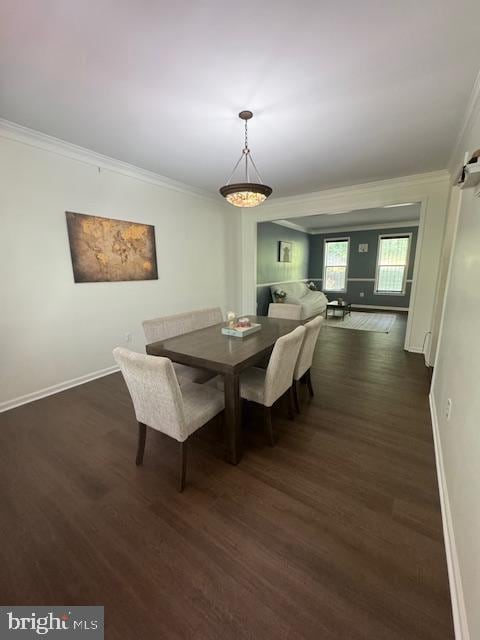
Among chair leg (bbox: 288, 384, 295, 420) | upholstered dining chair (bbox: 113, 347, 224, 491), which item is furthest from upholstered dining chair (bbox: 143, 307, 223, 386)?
chair leg (bbox: 288, 384, 295, 420)

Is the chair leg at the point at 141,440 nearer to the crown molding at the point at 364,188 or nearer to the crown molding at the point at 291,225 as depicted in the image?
the crown molding at the point at 364,188

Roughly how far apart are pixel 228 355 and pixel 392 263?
25.4ft

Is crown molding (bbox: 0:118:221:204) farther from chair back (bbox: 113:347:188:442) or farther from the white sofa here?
the white sofa

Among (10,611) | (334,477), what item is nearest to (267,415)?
(334,477)

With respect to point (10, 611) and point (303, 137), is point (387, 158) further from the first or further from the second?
point (10, 611)

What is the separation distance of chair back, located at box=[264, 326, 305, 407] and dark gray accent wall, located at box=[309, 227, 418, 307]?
23.5 feet

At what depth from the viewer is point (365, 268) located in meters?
8.06

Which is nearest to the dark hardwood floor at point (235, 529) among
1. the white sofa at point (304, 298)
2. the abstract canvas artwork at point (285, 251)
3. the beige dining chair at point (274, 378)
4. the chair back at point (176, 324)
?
the beige dining chair at point (274, 378)

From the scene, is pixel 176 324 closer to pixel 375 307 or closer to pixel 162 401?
pixel 162 401

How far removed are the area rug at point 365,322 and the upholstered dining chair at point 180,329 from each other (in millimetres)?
3905

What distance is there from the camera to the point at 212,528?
137cm

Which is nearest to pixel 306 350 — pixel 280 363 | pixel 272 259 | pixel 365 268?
pixel 280 363

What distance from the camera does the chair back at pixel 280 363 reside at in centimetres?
175

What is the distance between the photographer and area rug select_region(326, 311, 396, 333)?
5.63 m
